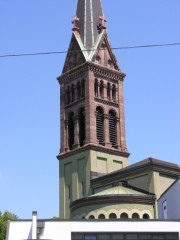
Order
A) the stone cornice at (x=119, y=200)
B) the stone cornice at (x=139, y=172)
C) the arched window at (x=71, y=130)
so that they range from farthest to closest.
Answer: the arched window at (x=71, y=130)
the stone cornice at (x=139, y=172)
the stone cornice at (x=119, y=200)

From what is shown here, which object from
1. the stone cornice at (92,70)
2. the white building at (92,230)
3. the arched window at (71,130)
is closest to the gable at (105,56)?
the stone cornice at (92,70)

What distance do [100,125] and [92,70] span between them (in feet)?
22.1

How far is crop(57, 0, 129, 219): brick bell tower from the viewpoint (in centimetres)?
6906

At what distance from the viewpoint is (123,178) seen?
62281mm

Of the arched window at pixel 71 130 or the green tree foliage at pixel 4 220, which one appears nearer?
the arched window at pixel 71 130

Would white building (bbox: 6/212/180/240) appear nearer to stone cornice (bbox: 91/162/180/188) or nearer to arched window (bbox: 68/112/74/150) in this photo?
stone cornice (bbox: 91/162/180/188)

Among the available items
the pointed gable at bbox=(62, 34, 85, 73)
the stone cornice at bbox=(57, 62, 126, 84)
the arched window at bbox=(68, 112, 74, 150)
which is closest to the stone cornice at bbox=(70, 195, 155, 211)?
the arched window at bbox=(68, 112, 74, 150)

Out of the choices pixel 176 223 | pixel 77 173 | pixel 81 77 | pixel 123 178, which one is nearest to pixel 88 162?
pixel 77 173

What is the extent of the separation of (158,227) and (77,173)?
32.9 meters

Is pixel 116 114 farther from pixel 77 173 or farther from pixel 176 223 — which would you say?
pixel 176 223

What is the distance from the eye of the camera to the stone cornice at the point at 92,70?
72812mm

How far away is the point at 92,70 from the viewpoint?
239 ft

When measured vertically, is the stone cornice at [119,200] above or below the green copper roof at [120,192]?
below

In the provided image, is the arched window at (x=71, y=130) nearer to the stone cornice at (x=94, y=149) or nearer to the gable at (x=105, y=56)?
the stone cornice at (x=94, y=149)
